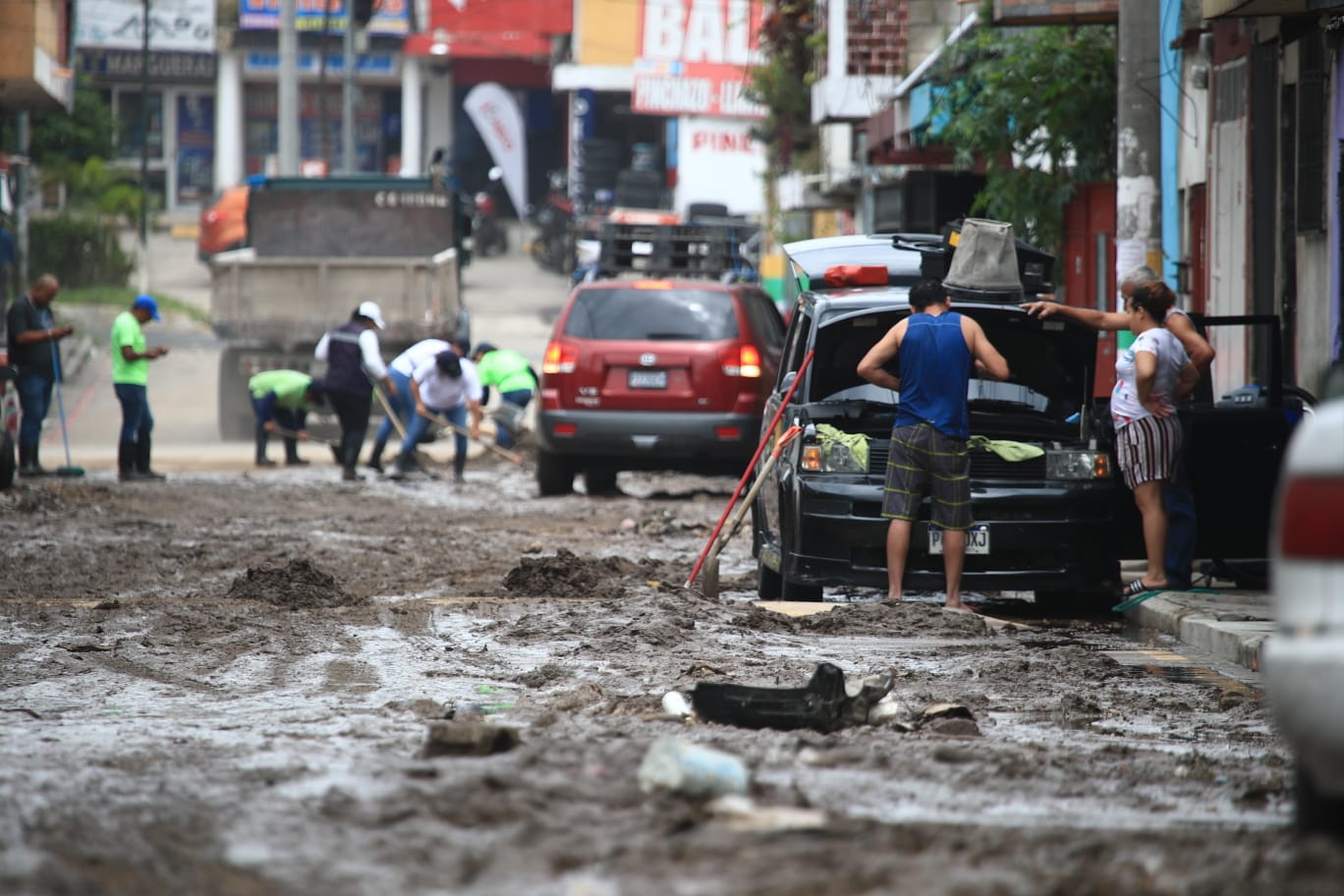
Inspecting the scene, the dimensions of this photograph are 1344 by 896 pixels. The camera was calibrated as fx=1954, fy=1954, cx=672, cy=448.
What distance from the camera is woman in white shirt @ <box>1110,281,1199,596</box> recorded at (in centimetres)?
999

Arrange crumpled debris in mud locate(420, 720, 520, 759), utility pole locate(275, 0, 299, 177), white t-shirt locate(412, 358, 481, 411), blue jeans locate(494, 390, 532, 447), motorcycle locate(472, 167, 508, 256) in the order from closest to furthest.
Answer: crumpled debris in mud locate(420, 720, 520, 759)
white t-shirt locate(412, 358, 481, 411)
blue jeans locate(494, 390, 532, 447)
utility pole locate(275, 0, 299, 177)
motorcycle locate(472, 167, 508, 256)

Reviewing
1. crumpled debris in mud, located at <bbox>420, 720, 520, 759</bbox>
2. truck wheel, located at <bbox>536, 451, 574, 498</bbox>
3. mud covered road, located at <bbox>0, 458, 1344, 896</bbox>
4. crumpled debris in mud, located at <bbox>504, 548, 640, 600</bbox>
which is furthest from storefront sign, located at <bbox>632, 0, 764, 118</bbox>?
crumpled debris in mud, located at <bbox>420, 720, 520, 759</bbox>

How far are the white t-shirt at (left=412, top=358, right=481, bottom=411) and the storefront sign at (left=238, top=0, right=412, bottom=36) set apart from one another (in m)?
35.2

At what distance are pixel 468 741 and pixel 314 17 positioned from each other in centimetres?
4965

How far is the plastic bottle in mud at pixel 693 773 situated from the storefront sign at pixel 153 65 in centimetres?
5132

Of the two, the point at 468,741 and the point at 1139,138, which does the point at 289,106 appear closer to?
the point at 1139,138

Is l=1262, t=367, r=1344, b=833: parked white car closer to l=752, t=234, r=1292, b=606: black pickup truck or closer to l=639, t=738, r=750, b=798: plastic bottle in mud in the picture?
l=639, t=738, r=750, b=798: plastic bottle in mud

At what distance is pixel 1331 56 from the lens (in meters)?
12.8

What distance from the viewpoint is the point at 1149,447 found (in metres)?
9.99

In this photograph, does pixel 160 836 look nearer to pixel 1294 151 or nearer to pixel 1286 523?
pixel 1286 523

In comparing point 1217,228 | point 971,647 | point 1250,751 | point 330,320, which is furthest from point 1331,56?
point 330,320

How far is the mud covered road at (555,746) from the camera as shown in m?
4.36

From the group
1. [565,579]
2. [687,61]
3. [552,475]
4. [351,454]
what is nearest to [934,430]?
[565,579]

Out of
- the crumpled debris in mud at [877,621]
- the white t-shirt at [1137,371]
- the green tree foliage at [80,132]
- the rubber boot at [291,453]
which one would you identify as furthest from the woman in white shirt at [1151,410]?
the green tree foliage at [80,132]
